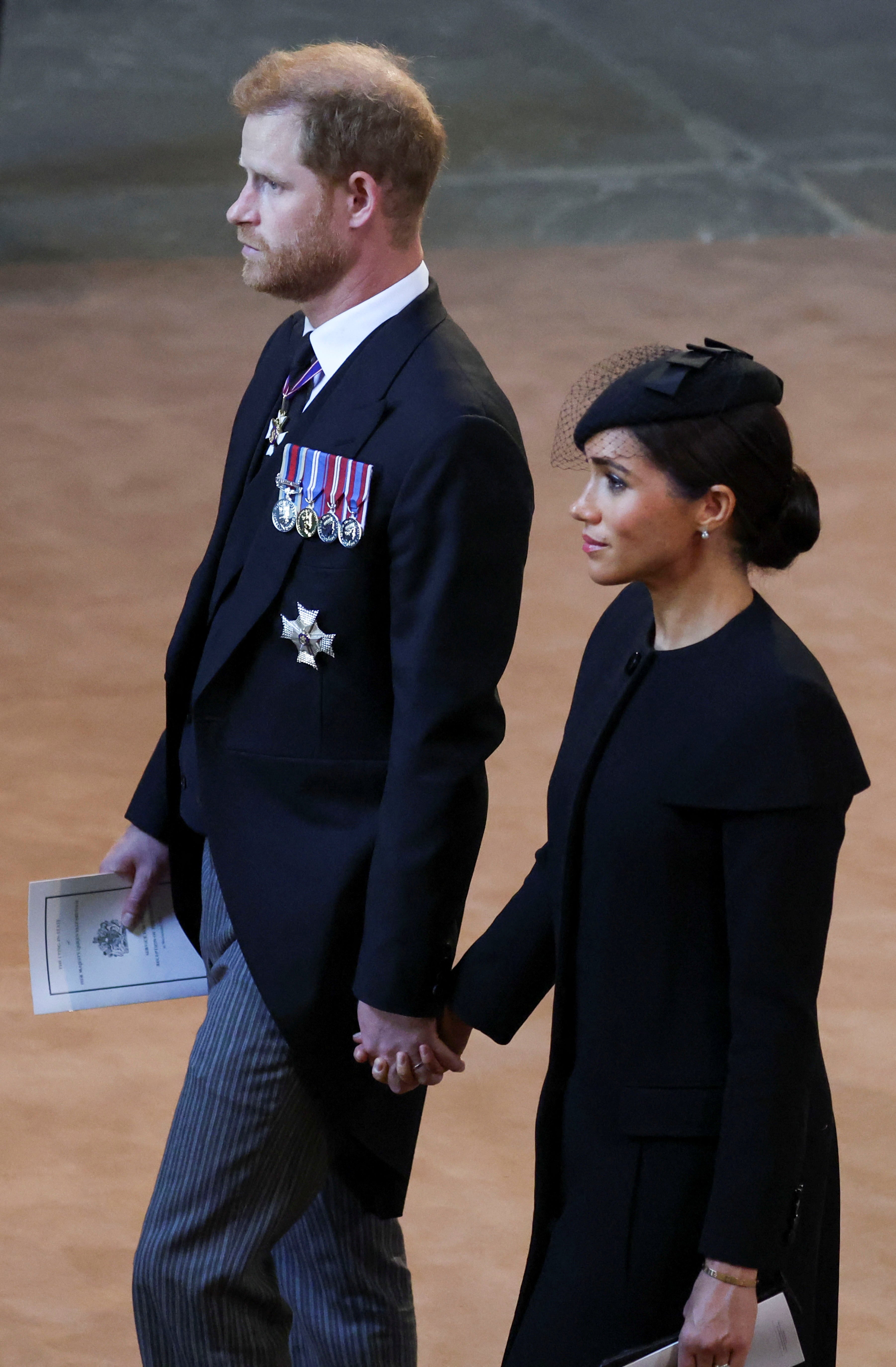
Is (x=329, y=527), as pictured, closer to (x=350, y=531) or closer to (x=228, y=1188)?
(x=350, y=531)

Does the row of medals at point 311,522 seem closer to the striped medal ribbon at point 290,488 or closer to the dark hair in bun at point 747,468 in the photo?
the striped medal ribbon at point 290,488

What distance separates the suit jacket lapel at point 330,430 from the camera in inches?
84.5

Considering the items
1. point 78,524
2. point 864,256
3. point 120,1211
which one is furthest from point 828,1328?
point 864,256

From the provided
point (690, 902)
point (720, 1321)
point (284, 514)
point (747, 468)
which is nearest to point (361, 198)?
point (284, 514)

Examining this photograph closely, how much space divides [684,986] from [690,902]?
3.4 inches

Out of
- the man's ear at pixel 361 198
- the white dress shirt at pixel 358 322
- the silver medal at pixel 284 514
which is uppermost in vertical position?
the man's ear at pixel 361 198

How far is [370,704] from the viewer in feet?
7.07

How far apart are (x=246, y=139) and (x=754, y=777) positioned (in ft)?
3.24

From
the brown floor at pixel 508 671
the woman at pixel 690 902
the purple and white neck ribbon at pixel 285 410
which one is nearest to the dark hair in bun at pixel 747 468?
the woman at pixel 690 902

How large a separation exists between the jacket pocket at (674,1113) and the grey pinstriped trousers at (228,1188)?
492 mm

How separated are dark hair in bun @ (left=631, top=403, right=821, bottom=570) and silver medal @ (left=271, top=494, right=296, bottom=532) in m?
0.51

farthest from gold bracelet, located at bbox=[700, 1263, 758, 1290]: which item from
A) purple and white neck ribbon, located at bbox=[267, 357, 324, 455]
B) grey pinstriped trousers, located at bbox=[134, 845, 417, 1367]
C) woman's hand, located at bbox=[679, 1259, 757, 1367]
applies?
purple and white neck ribbon, located at bbox=[267, 357, 324, 455]

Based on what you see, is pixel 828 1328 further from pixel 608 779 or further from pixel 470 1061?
pixel 470 1061

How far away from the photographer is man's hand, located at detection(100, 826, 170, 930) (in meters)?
2.49
